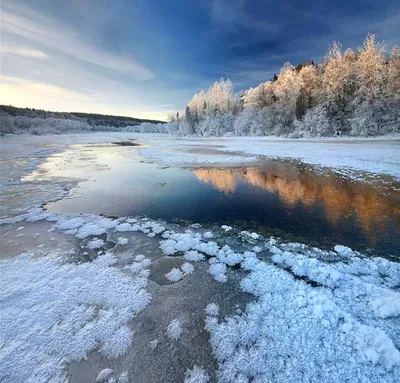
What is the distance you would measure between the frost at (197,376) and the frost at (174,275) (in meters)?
1.63

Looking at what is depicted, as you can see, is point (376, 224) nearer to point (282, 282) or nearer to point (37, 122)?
point (282, 282)

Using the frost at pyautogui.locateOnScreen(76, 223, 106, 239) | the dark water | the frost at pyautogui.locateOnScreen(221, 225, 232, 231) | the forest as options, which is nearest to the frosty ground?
the frost at pyautogui.locateOnScreen(76, 223, 106, 239)

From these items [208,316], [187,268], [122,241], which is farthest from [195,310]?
[122,241]

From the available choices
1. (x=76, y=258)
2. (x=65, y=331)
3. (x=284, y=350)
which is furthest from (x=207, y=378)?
(x=76, y=258)

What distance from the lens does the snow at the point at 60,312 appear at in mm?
2676

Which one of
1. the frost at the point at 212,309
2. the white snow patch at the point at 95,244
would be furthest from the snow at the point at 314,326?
the white snow patch at the point at 95,244

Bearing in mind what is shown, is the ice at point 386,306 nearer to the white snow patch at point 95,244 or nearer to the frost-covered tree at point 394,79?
the white snow patch at point 95,244

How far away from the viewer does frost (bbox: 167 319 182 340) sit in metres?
2.95

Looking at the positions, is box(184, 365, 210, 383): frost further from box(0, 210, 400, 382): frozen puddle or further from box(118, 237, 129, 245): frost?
box(118, 237, 129, 245): frost

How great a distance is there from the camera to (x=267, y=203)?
806cm

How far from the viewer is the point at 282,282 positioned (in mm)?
3818

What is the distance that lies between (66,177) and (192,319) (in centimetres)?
1243

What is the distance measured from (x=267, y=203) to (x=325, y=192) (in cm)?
292

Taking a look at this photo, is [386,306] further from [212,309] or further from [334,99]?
[334,99]
